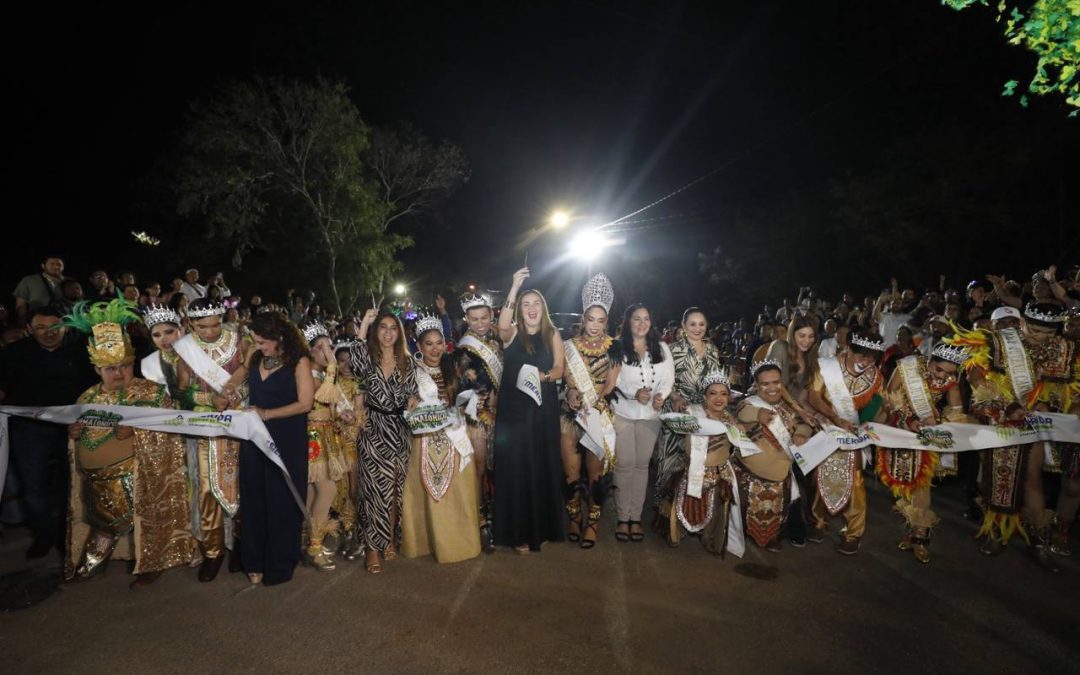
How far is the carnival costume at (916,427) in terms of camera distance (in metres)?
4.86

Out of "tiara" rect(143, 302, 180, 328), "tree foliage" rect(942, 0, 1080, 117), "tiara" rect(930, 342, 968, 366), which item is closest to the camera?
"tiara" rect(143, 302, 180, 328)

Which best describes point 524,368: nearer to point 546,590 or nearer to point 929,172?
point 546,590

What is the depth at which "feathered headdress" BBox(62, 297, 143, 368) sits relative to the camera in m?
4.42

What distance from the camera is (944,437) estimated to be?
4.91 metres

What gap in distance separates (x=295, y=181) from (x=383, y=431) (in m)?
19.3

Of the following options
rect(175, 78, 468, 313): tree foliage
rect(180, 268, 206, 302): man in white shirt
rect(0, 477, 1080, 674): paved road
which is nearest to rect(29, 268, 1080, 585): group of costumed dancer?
rect(0, 477, 1080, 674): paved road

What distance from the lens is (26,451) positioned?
5164mm

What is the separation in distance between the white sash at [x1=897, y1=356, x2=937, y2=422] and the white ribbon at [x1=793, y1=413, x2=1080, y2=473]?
0.13 metres

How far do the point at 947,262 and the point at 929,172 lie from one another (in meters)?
3.49

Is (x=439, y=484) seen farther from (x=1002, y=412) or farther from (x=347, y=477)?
(x=1002, y=412)

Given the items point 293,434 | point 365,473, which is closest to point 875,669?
point 365,473

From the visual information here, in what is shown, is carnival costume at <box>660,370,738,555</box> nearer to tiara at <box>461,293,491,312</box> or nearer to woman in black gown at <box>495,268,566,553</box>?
woman in black gown at <box>495,268,566,553</box>

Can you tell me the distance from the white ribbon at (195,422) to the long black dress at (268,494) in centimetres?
8

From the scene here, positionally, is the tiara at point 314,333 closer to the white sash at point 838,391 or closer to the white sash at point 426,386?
the white sash at point 426,386
